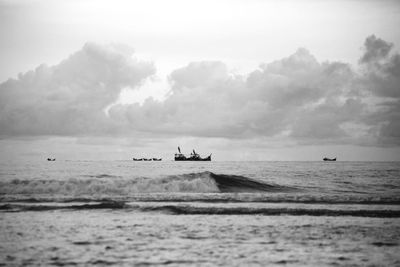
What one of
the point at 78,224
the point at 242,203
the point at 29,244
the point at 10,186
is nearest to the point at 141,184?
the point at 10,186

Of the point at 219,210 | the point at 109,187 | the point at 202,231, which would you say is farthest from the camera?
the point at 109,187

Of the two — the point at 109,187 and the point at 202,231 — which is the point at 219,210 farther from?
the point at 109,187

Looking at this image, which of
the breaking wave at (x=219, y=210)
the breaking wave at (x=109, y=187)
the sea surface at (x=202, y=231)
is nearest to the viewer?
the sea surface at (x=202, y=231)

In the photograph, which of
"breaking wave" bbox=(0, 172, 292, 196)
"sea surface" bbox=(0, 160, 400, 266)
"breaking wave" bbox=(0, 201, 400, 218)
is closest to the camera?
"sea surface" bbox=(0, 160, 400, 266)

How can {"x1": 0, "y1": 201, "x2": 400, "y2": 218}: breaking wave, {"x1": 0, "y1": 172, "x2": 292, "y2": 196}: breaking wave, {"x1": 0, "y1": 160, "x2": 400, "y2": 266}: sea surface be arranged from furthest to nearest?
{"x1": 0, "y1": 172, "x2": 292, "y2": 196}: breaking wave < {"x1": 0, "y1": 201, "x2": 400, "y2": 218}: breaking wave < {"x1": 0, "y1": 160, "x2": 400, "y2": 266}: sea surface

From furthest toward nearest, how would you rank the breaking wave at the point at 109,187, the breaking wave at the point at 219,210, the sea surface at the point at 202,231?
the breaking wave at the point at 109,187, the breaking wave at the point at 219,210, the sea surface at the point at 202,231

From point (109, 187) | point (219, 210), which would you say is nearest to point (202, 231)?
point (219, 210)

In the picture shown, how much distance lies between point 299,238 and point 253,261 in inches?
150

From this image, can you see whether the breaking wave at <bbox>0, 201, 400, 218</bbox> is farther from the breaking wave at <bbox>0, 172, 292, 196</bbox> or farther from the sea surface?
the breaking wave at <bbox>0, 172, 292, 196</bbox>

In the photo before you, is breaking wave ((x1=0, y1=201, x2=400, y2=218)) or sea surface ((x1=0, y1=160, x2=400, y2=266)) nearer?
sea surface ((x1=0, y1=160, x2=400, y2=266))

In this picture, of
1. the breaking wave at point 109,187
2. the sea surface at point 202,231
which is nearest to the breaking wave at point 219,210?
the sea surface at point 202,231

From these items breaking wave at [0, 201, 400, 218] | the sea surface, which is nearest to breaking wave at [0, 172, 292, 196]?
the sea surface

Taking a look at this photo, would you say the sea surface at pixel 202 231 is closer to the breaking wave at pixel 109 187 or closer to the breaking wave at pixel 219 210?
the breaking wave at pixel 219 210

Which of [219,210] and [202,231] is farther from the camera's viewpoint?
[219,210]
